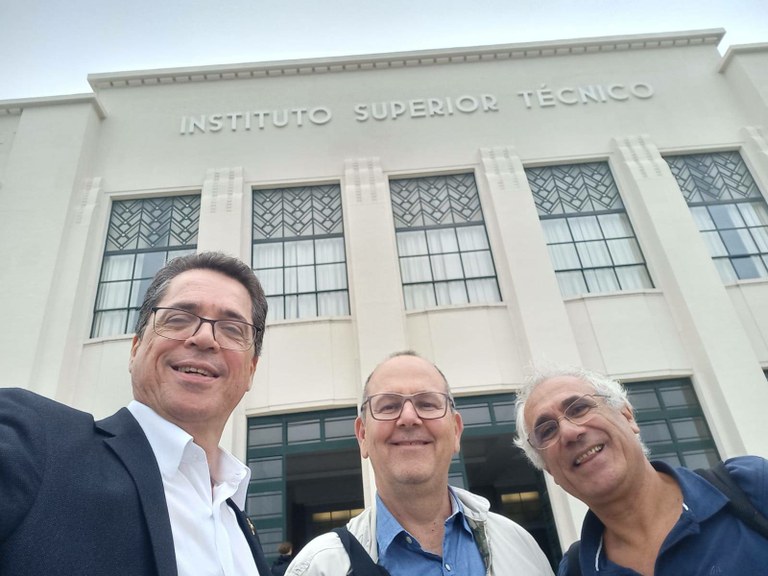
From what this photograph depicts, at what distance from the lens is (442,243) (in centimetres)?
980

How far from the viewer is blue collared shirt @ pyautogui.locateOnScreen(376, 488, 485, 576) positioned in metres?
1.93

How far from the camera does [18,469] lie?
100cm

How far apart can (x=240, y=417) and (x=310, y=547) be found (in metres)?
6.17

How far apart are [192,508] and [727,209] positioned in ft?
39.6

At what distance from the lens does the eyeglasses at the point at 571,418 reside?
2.38 m

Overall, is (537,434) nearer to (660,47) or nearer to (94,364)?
(94,364)

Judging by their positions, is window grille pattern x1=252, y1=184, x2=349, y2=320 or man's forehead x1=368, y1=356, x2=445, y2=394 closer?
man's forehead x1=368, y1=356, x2=445, y2=394

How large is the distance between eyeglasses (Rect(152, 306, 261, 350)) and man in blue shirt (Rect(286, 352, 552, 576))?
2.44 feet

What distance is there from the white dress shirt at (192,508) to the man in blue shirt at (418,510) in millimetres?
487

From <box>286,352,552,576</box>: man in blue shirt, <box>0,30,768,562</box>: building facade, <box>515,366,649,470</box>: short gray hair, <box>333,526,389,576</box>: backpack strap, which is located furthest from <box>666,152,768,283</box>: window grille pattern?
<box>333,526,389,576</box>: backpack strap

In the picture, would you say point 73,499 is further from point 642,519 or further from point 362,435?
point 642,519

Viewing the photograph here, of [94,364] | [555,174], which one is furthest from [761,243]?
[94,364]

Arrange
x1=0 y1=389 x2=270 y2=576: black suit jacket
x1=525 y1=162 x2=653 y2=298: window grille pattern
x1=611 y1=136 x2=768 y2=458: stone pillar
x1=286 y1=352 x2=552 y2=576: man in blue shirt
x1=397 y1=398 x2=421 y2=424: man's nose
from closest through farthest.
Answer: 1. x1=0 y1=389 x2=270 y2=576: black suit jacket
2. x1=286 y1=352 x2=552 y2=576: man in blue shirt
3. x1=397 y1=398 x2=421 y2=424: man's nose
4. x1=611 y1=136 x2=768 y2=458: stone pillar
5. x1=525 y1=162 x2=653 y2=298: window grille pattern

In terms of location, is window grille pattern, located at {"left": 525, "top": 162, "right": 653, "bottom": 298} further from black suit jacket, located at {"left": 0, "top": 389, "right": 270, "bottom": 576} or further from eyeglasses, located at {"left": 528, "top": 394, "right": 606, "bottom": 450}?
black suit jacket, located at {"left": 0, "top": 389, "right": 270, "bottom": 576}
